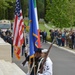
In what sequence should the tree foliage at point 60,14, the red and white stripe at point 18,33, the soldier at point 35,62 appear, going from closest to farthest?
the soldier at point 35,62 → the red and white stripe at point 18,33 → the tree foliage at point 60,14

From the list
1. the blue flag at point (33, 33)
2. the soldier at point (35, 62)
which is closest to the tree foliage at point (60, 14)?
the blue flag at point (33, 33)

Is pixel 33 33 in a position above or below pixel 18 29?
above

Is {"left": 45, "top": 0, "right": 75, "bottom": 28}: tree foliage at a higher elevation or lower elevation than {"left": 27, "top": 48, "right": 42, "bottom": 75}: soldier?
lower

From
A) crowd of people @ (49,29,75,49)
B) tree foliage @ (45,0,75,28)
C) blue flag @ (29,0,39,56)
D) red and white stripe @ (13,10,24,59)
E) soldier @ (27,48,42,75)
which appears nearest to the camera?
soldier @ (27,48,42,75)

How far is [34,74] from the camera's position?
28.0ft

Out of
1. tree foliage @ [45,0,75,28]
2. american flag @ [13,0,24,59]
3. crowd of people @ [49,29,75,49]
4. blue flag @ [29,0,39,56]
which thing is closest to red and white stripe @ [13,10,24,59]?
american flag @ [13,0,24,59]

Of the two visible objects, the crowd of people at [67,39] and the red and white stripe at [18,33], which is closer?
the red and white stripe at [18,33]

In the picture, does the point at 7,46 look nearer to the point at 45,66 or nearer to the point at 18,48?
the point at 18,48

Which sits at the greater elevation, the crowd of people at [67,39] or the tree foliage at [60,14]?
the tree foliage at [60,14]

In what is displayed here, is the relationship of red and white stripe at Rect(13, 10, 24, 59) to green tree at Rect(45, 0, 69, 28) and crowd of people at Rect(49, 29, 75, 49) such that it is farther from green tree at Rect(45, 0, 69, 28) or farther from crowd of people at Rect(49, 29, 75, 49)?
green tree at Rect(45, 0, 69, 28)

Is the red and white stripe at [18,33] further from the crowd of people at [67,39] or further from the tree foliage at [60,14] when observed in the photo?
the tree foliage at [60,14]

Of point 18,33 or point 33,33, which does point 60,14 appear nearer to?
point 18,33

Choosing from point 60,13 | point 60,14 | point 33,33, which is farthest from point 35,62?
point 60,13

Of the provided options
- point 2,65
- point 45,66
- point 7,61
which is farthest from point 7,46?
point 45,66
